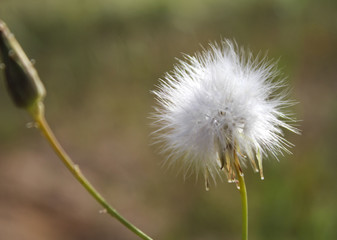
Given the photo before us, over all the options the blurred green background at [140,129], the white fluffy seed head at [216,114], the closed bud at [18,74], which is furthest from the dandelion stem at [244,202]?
the blurred green background at [140,129]

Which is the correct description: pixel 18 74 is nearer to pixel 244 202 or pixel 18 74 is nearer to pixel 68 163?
pixel 68 163

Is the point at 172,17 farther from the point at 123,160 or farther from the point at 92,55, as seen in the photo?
the point at 123,160

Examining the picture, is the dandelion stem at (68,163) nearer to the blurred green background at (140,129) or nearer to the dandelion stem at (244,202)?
the dandelion stem at (244,202)

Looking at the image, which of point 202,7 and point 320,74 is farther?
point 320,74

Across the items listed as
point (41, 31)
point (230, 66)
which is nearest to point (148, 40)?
point (41, 31)

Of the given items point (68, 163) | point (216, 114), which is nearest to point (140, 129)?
point (216, 114)

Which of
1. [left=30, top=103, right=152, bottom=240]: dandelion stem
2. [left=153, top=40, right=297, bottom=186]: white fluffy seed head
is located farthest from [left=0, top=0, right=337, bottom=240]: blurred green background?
[left=30, top=103, right=152, bottom=240]: dandelion stem
